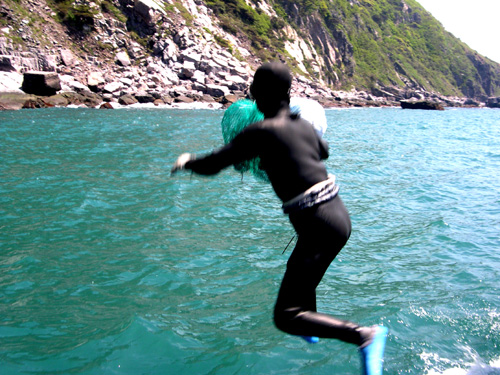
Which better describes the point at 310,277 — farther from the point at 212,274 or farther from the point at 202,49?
the point at 202,49

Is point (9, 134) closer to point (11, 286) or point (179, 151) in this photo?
point (179, 151)

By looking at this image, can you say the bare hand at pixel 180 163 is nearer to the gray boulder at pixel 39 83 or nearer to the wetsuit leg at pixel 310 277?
the wetsuit leg at pixel 310 277

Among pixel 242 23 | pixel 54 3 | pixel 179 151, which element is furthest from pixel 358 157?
pixel 242 23

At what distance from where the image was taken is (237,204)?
344 inches

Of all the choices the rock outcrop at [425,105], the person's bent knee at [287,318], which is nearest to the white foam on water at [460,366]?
the person's bent knee at [287,318]

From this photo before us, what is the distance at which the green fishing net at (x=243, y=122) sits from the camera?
3424mm

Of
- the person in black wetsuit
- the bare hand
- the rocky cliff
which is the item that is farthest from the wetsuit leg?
the rocky cliff

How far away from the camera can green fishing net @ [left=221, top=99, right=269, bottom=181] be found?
3.42m

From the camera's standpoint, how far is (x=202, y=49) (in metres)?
52.2

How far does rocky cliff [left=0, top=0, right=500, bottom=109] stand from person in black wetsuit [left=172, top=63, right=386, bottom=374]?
112 feet

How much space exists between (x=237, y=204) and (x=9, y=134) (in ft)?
41.5

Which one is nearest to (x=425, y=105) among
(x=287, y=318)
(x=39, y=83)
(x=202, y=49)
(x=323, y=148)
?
(x=202, y=49)

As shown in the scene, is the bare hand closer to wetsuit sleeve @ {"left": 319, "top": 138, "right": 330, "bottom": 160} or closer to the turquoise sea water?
wetsuit sleeve @ {"left": 319, "top": 138, "right": 330, "bottom": 160}

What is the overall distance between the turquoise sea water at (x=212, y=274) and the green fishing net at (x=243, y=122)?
0.75 metres
